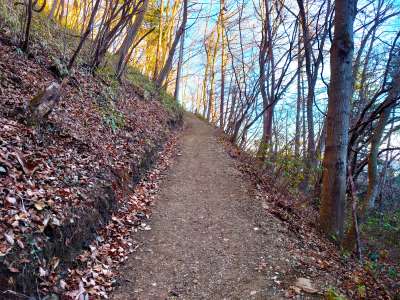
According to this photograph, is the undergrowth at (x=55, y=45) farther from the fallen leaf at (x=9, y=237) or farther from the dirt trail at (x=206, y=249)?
the fallen leaf at (x=9, y=237)

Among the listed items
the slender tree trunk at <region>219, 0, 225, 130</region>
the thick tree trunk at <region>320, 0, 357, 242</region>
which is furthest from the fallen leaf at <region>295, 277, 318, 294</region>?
the slender tree trunk at <region>219, 0, 225, 130</region>

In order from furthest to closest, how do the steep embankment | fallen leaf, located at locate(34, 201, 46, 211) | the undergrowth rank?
the undergrowth → fallen leaf, located at locate(34, 201, 46, 211) → the steep embankment

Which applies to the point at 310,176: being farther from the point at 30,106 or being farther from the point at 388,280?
the point at 30,106

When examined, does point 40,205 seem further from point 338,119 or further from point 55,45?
point 55,45

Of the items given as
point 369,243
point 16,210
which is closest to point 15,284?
point 16,210

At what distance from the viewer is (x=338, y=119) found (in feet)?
16.1

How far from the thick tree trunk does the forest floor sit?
0.87m

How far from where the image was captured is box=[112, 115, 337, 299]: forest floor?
3.38 m

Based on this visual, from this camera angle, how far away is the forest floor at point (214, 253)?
11.1 ft

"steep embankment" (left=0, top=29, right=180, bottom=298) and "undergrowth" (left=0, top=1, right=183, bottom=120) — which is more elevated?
"undergrowth" (left=0, top=1, right=183, bottom=120)

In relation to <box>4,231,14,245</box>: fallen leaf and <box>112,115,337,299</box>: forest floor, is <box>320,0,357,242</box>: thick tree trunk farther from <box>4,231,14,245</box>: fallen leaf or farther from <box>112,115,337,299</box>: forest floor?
<box>4,231,14,245</box>: fallen leaf

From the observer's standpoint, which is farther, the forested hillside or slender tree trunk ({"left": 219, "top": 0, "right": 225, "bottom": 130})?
slender tree trunk ({"left": 219, "top": 0, "right": 225, "bottom": 130})

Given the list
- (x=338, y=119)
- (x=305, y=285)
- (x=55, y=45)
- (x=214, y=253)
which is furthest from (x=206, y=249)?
(x=55, y=45)

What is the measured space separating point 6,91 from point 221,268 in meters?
3.95
